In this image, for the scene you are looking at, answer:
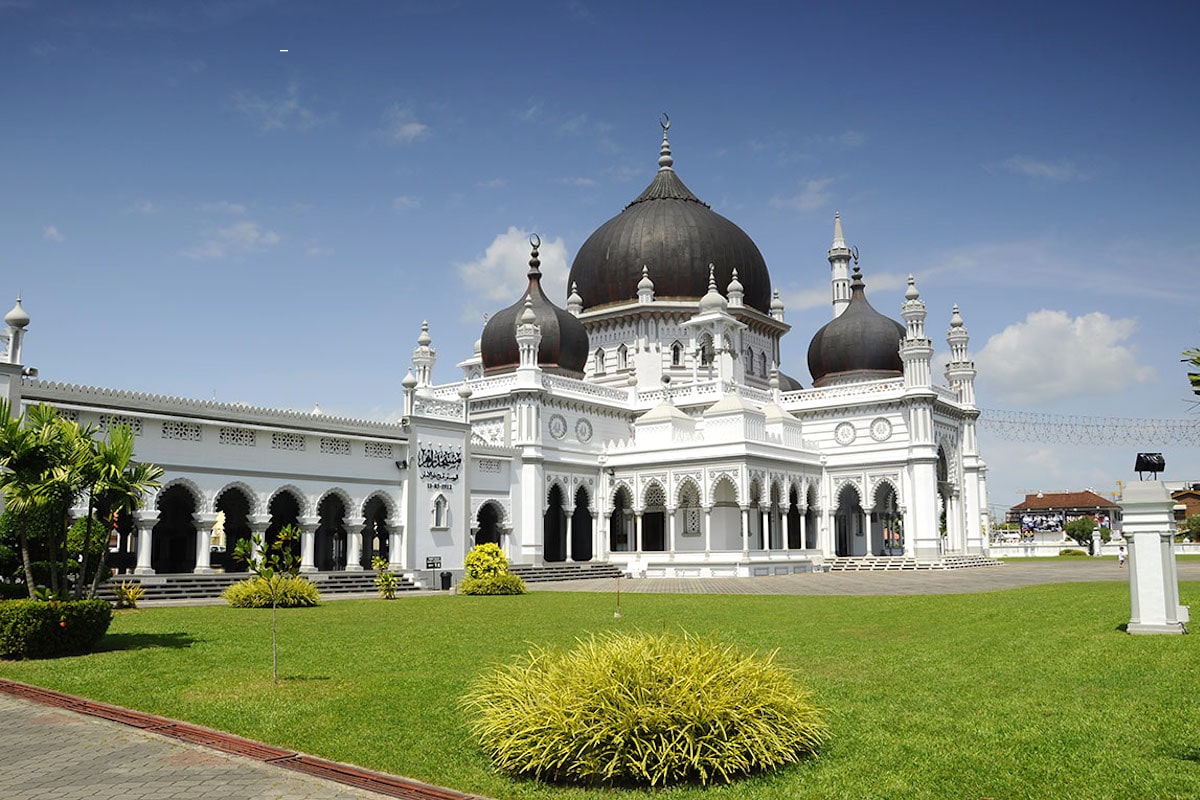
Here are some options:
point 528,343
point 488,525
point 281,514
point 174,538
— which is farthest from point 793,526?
point 174,538

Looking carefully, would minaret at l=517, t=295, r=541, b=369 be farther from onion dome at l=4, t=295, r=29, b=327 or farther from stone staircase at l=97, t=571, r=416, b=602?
onion dome at l=4, t=295, r=29, b=327

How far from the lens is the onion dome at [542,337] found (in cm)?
4731

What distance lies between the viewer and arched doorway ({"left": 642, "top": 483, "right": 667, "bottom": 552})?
1756 inches

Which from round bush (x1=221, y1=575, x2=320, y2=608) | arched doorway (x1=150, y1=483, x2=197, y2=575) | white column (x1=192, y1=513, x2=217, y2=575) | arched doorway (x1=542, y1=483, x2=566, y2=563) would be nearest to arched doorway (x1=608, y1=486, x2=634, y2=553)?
arched doorway (x1=542, y1=483, x2=566, y2=563)

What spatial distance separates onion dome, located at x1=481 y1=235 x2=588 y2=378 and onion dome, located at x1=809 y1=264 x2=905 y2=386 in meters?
13.1

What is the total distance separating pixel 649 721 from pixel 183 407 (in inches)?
954

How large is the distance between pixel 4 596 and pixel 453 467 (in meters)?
18.7

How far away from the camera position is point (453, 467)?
117 feet

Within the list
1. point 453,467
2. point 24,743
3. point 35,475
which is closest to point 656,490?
point 453,467

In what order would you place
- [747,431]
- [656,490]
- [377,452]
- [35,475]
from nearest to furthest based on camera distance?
[35,475]
[377,452]
[747,431]
[656,490]

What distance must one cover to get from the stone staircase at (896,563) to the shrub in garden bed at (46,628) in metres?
35.5

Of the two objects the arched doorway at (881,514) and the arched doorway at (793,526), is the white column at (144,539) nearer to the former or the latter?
the arched doorway at (793,526)

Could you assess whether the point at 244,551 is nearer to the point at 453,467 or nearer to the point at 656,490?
the point at 453,467

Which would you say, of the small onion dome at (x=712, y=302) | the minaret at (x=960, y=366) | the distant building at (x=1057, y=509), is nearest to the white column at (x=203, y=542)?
the small onion dome at (x=712, y=302)
